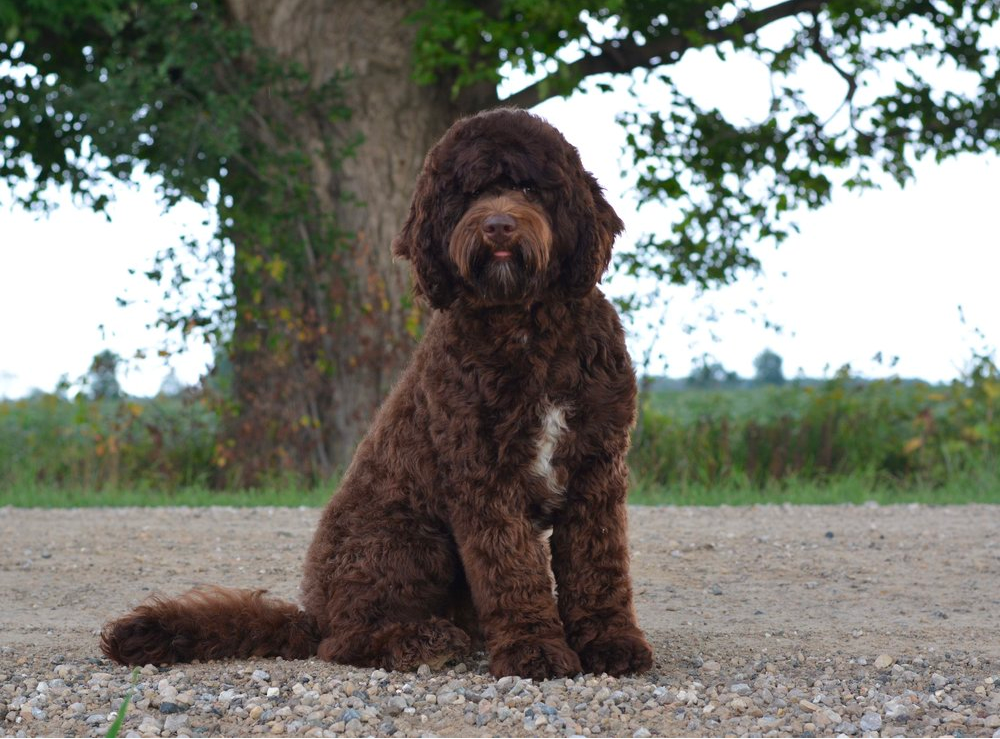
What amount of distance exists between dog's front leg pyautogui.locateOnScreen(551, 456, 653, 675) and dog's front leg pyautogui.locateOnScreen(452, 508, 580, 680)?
105 millimetres

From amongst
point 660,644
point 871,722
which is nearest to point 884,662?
point 871,722

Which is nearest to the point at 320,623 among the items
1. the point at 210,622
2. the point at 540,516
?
the point at 210,622

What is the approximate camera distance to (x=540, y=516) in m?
4.44

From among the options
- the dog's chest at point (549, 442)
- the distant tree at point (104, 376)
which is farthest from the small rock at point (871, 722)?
the distant tree at point (104, 376)

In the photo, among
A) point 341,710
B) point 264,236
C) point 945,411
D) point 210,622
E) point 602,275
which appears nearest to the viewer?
point 341,710

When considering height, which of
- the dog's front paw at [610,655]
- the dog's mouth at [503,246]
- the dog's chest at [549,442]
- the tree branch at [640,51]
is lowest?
the dog's front paw at [610,655]

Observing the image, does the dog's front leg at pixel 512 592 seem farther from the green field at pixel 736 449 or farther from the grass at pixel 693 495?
the green field at pixel 736 449

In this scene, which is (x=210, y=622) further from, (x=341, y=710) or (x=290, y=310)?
(x=290, y=310)

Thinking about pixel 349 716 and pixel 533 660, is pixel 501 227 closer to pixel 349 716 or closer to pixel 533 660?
pixel 533 660

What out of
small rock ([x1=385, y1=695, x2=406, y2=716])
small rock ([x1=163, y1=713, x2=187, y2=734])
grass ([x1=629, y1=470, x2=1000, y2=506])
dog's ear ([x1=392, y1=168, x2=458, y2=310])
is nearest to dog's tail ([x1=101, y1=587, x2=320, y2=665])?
small rock ([x1=163, y1=713, x2=187, y2=734])

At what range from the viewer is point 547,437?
4.30 meters

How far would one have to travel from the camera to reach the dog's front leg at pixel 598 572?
14.5ft

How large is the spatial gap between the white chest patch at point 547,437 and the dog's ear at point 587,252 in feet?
1.50

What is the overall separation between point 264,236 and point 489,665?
306 inches
